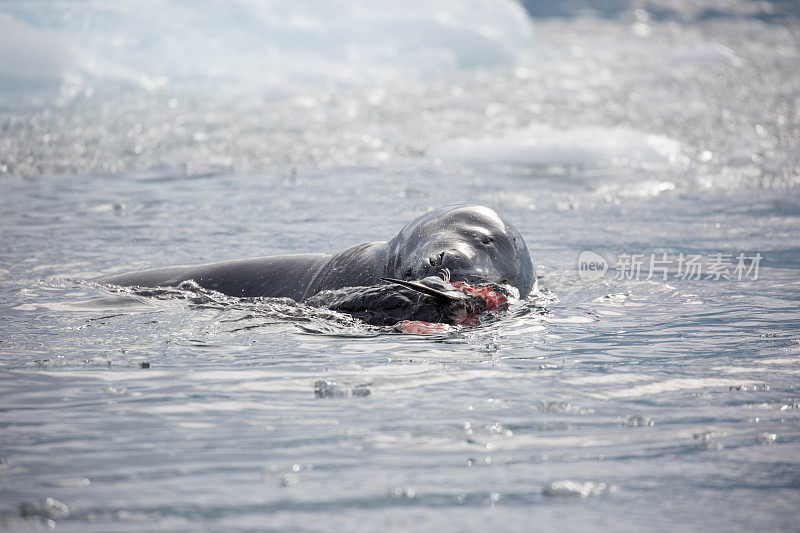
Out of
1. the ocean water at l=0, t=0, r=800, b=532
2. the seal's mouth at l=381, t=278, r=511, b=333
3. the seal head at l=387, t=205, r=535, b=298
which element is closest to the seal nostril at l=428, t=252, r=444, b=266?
the seal head at l=387, t=205, r=535, b=298

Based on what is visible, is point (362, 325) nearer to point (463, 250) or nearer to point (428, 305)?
point (428, 305)

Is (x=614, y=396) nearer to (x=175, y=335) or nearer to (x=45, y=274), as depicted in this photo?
(x=175, y=335)

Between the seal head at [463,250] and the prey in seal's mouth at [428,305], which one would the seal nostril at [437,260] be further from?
the prey in seal's mouth at [428,305]

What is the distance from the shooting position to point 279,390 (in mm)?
3998

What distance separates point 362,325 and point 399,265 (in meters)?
0.66

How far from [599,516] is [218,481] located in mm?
1198

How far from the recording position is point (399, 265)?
5559 millimetres

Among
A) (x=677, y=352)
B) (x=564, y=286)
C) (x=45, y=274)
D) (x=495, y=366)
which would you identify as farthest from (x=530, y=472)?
(x=45, y=274)

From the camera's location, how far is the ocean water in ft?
9.98

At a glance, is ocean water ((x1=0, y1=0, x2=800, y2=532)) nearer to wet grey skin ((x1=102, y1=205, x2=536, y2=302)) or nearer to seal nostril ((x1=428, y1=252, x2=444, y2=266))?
wet grey skin ((x1=102, y1=205, x2=536, y2=302))

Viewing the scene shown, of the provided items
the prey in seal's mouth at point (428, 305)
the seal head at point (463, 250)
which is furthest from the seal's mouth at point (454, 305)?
the seal head at point (463, 250)

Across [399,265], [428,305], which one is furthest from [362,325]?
[399,265]

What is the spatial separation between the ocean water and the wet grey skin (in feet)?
0.91

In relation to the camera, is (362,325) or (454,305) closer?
(454,305)
